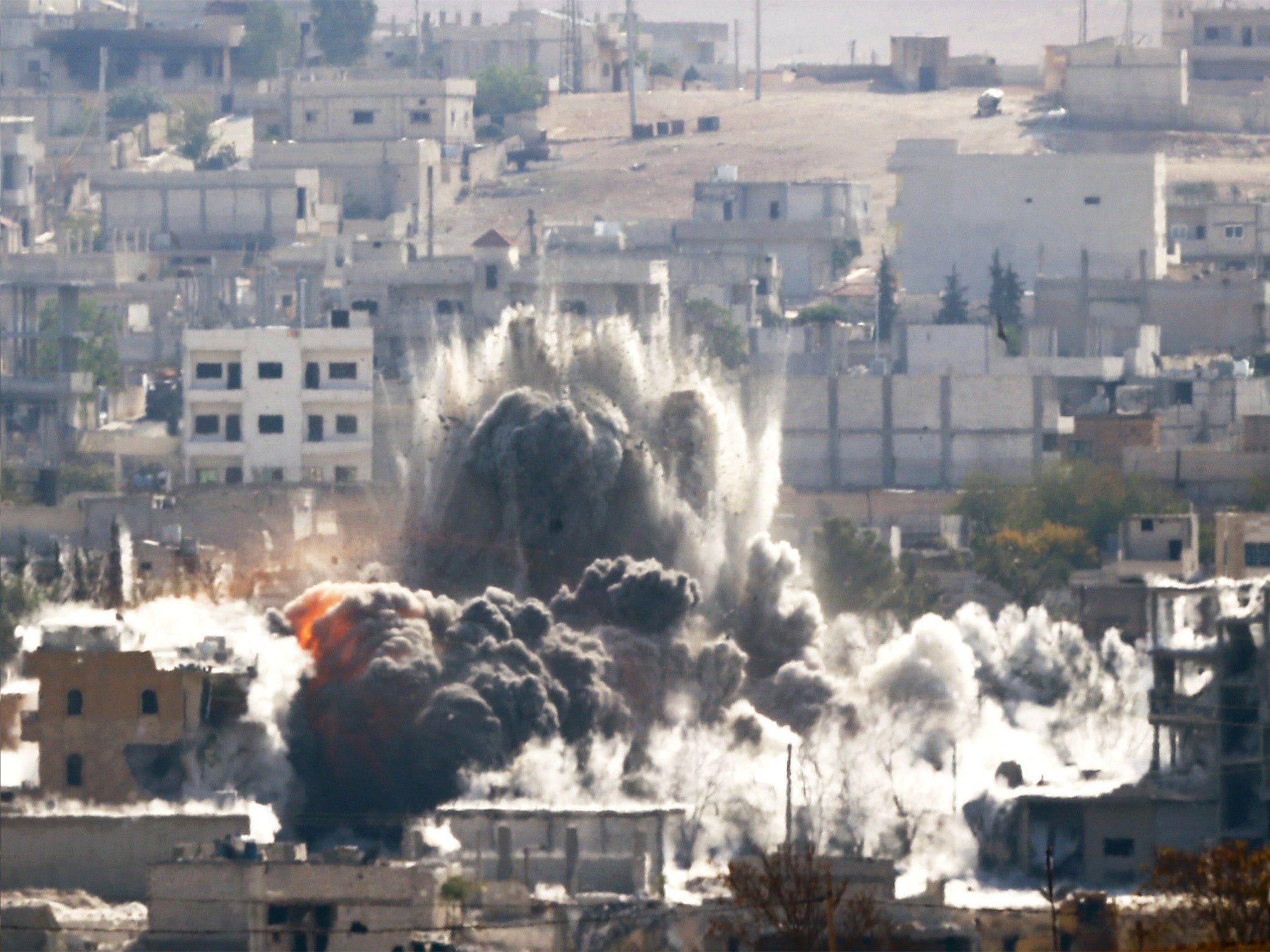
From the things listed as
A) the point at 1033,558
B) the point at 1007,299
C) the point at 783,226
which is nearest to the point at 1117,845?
the point at 1033,558

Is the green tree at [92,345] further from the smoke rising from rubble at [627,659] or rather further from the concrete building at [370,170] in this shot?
the smoke rising from rubble at [627,659]

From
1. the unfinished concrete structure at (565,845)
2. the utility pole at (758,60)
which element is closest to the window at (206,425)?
the unfinished concrete structure at (565,845)

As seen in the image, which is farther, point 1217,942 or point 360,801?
point 360,801

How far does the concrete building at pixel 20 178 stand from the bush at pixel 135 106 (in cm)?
803

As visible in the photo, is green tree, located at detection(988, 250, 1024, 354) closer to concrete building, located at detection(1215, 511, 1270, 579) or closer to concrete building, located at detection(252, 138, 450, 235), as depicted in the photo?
concrete building, located at detection(252, 138, 450, 235)

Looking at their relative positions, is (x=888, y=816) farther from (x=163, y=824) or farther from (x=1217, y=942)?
(x=1217, y=942)

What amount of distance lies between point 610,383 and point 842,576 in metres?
6.20

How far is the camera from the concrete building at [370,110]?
141m

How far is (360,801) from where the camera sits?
2381 inches

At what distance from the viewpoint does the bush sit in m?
148

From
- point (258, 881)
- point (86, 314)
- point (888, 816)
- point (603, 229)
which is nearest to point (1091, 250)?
point (603, 229)

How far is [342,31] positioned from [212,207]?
39.5m

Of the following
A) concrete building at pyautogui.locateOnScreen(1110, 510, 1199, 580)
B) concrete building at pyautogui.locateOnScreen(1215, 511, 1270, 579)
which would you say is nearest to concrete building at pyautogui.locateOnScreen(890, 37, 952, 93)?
concrete building at pyautogui.locateOnScreen(1110, 510, 1199, 580)

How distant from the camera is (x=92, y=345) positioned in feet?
349
